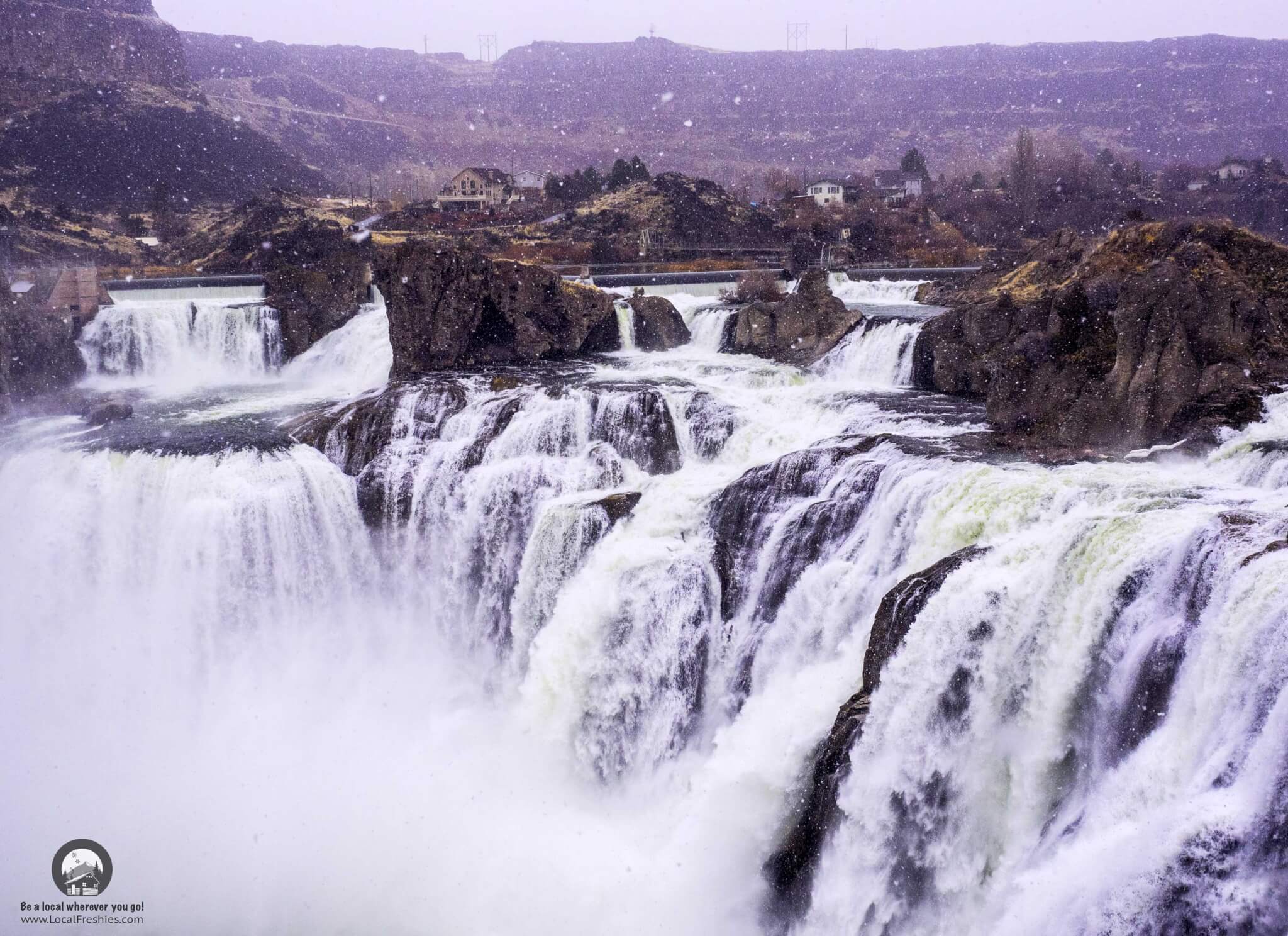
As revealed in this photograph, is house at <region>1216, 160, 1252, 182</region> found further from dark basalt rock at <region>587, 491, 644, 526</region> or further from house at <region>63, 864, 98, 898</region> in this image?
house at <region>63, 864, 98, 898</region>

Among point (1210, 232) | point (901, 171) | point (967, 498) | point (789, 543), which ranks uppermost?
point (901, 171)

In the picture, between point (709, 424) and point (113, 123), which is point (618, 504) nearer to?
point (709, 424)

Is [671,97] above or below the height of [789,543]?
above

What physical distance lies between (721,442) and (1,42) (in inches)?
4316

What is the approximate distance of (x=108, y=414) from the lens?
72.9 feet

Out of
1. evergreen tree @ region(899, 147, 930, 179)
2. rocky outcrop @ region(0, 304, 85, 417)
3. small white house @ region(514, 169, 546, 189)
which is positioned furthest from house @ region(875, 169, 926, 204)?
rocky outcrop @ region(0, 304, 85, 417)

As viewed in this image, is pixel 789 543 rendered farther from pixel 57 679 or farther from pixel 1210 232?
pixel 57 679

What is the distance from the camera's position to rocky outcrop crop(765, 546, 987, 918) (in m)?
10.5

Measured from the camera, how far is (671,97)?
185750 mm

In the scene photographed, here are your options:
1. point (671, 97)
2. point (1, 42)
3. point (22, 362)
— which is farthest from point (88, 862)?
point (671, 97)

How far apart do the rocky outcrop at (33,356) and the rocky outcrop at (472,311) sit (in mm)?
9928

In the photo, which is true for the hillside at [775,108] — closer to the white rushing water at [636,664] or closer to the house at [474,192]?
the house at [474,192]

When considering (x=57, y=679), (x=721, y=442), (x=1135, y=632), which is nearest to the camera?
(x=1135, y=632)

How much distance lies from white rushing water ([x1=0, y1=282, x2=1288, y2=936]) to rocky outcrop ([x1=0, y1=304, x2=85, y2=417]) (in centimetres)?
299
